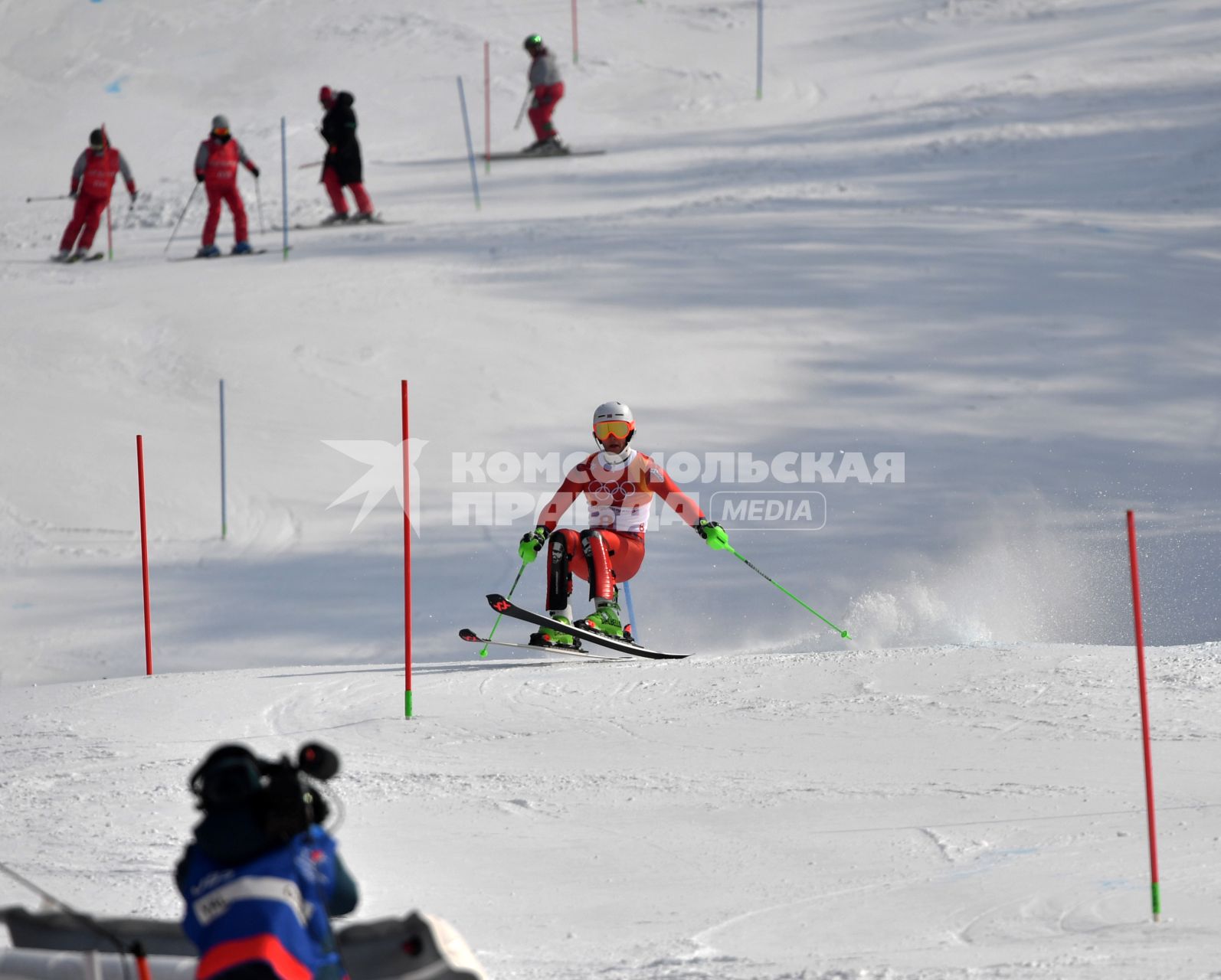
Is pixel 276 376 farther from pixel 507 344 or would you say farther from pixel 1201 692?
pixel 1201 692

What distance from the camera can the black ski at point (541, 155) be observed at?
22.9m

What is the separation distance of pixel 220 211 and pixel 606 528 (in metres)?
10.4

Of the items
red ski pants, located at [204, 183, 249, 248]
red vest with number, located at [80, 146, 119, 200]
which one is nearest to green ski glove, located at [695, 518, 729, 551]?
red ski pants, located at [204, 183, 249, 248]

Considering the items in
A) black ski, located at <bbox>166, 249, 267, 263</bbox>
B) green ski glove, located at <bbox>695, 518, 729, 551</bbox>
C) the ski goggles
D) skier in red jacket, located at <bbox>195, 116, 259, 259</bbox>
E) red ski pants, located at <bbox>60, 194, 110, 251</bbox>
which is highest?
skier in red jacket, located at <bbox>195, 116, 259, 259</bbox>

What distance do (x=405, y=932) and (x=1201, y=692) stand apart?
16.5 feet

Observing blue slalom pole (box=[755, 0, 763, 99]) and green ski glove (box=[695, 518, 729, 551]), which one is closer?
green ski glove (box=[695, 518, 729, 551])

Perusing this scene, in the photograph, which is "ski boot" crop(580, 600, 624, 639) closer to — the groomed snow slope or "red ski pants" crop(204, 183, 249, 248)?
the groomed snow slope

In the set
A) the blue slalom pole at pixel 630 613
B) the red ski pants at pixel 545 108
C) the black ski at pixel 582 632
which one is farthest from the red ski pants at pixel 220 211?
the black ski at pixel 582 632

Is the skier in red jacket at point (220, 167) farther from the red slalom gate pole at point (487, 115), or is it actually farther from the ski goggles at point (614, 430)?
the ski goggles at point (614, 430)

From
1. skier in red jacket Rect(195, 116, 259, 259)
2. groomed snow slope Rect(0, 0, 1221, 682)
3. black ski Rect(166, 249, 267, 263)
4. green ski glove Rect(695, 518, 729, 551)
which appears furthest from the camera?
black ski Rect(166, 249, 267, 263)

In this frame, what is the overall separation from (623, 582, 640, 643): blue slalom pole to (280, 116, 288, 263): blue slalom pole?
26.3 feet

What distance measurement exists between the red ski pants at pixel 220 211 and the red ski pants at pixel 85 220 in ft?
3.74

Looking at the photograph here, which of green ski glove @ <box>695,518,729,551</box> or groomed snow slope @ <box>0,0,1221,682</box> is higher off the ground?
groomed snow slope @ <box>0,0,1221,682</box>

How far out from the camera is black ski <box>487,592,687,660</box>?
9.52 meters
